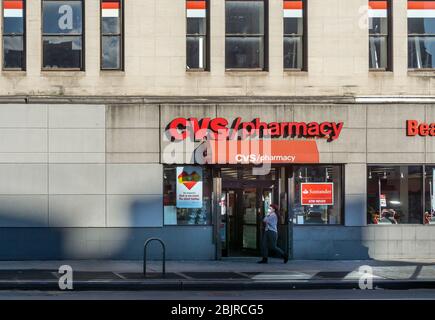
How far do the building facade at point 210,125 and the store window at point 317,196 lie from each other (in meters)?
0.04

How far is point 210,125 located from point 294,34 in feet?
11.2

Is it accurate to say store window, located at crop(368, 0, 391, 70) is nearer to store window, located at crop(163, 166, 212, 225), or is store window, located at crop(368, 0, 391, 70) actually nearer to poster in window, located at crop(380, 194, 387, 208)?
poster in window, located at crop(380, 194, 387, 208)

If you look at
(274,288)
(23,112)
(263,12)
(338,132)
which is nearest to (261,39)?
(263,12)

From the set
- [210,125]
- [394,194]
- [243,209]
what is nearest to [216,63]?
[210,125]

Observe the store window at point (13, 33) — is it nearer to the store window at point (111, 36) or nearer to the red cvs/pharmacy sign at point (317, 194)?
the store window at point (111, 36)

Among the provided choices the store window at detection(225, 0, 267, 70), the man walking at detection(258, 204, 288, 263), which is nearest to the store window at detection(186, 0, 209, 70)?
the store window at detection(225, 0, 267, 70)

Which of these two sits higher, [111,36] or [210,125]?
[111,36]

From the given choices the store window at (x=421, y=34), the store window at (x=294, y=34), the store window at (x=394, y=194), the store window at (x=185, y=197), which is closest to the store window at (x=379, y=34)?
the store window at (x=421, y=34)

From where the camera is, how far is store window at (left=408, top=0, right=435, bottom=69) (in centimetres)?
2117

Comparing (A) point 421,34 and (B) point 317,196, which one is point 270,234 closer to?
(B) point 317,196

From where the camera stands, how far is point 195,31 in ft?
68.8

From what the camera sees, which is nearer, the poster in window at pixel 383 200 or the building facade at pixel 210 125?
the building facade at pixel 210 125

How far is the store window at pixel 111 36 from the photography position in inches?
822

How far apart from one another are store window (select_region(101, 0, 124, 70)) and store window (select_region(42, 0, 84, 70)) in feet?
2.02
